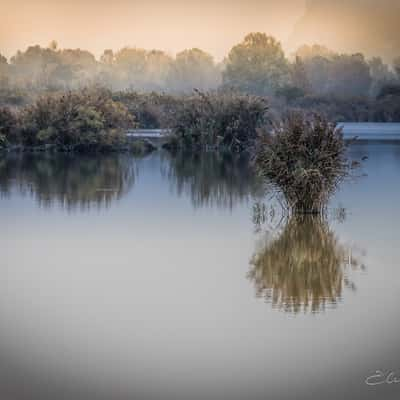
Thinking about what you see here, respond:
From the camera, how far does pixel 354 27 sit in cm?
7556

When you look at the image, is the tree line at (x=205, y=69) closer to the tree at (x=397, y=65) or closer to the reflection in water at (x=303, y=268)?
the tree at (x=397, y=65)

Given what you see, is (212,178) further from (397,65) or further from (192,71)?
(397,65)

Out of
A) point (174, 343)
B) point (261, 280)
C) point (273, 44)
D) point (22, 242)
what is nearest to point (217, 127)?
point (22, 242)

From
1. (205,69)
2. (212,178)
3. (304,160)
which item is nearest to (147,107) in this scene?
(212,178)

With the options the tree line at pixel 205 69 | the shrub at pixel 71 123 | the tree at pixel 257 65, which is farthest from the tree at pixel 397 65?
the shrub at pixel 71 123

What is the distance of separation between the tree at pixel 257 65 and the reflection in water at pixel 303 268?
172 feet

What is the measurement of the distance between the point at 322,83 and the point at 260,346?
196ft

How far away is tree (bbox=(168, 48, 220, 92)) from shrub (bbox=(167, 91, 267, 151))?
4119cm

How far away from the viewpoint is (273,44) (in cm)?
6334

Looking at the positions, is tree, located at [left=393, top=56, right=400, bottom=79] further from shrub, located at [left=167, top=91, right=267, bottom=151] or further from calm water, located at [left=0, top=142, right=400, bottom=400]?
calm water, located at [left=0, top=142, right=400, bottom=400]

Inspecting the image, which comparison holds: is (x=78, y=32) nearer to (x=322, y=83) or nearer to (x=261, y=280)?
(x=322, y=83)

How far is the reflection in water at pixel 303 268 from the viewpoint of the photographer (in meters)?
6.79

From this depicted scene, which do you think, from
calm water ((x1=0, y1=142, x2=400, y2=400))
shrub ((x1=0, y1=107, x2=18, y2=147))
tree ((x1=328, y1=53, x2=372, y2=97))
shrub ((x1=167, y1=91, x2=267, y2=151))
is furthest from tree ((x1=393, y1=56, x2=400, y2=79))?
calm water ((x1=0, y1=142, x2=400, y2=400))

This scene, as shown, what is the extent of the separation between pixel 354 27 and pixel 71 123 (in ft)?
187
